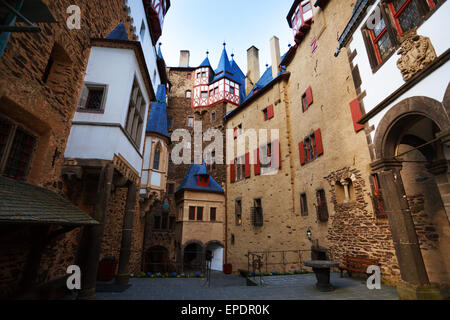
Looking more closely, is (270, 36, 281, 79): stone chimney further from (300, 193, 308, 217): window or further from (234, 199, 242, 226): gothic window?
(234, 199, 242, 226): gothic window

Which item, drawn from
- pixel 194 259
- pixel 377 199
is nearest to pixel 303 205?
pixel 377 199

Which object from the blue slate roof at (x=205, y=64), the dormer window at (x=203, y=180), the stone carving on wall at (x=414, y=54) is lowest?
the stone carving on wall at (x=414, y=54)

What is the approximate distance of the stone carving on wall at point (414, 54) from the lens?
15.0ft

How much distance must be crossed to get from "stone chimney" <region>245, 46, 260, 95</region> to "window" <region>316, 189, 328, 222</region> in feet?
56.1

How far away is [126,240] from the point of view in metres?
8.44

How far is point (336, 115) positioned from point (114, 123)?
33.1ft

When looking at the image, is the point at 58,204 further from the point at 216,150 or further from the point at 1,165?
the point at 216,150

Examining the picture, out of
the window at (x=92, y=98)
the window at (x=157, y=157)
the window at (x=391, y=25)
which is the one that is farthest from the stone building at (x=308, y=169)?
the window at (x=92, y=98)

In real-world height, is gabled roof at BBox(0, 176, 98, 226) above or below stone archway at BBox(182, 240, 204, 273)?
above

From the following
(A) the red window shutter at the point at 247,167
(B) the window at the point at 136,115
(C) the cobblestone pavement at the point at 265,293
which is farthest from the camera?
(A) the red window shutter at the point at 247,167

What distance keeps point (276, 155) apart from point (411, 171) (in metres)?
9.07

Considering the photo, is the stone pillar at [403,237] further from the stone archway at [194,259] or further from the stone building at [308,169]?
the stone archway at [194,259]

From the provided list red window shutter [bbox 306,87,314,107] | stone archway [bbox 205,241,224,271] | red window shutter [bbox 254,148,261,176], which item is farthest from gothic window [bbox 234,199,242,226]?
red window shutter [bbox 306,87,314,107]

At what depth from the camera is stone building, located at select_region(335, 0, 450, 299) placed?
14.7 feet
